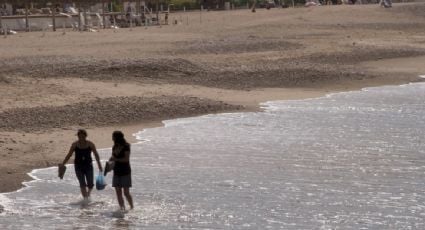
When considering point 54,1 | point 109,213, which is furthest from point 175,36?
point 109,213

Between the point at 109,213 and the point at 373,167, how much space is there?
5.22 m

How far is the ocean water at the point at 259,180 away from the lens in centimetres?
1306

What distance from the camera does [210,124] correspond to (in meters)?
21.4

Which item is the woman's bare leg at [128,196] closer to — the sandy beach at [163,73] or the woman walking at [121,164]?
the woman walking at [121,164]

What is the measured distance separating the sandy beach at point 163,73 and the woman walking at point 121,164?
7.08 ft

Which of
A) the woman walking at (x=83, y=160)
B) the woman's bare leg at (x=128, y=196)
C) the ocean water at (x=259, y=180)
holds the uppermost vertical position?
the woman walking at (x=83, y=160)

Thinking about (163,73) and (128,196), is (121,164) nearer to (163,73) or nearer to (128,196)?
(128,196)

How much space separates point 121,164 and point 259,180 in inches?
122

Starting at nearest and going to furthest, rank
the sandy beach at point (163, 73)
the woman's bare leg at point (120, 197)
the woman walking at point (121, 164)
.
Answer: the woman walking at point (121, 164) → the woman's bare leg at point (120, 197) → the sandy beach at point (163, 73)

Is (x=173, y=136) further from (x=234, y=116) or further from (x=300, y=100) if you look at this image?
(x=300, y=100)

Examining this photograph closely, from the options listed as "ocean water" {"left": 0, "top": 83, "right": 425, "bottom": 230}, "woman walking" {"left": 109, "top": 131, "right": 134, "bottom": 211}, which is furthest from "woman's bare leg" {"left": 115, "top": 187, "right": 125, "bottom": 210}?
"ocean water" {"left": 0, "top": 83, "right": 425, "bottom": 230}

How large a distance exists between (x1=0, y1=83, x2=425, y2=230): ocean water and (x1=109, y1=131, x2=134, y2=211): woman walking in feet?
1.20

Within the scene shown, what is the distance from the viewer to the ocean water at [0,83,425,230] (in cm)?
1306

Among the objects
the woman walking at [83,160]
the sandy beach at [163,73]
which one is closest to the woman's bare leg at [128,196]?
the woman walking at [83,160]
